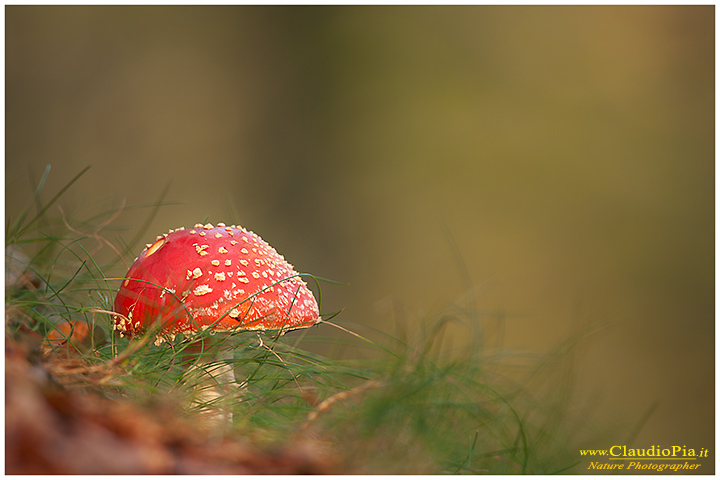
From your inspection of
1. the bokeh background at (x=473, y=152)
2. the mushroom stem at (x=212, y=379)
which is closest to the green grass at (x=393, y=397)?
the mushroom stem at (x=212, y=379)

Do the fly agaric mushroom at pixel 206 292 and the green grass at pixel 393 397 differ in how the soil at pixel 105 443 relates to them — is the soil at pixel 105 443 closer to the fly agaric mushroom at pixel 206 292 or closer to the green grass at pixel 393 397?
the green grass at pixel 393 397

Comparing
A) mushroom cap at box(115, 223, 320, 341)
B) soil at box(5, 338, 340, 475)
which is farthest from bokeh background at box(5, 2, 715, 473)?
soil at box(5, 338, 340, 475)

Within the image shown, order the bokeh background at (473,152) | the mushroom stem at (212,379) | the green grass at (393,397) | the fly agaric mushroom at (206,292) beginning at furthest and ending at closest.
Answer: the bokeh background at (473,152)
the fly agaric mushroom at (206,292)
the mushroom stem at (212,379)
the green grass at (393,397)

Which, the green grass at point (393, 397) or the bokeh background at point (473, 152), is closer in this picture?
the green grass at point (393, 397)

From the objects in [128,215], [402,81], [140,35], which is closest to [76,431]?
[128,215]

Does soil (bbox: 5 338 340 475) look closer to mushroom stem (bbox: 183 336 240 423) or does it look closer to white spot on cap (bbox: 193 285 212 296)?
mushroom stem (bbox: 183 336 240 423)

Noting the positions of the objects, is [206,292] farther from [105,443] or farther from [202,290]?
Result: [105,443]

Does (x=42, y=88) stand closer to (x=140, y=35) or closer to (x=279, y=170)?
(x=140, y=35)
